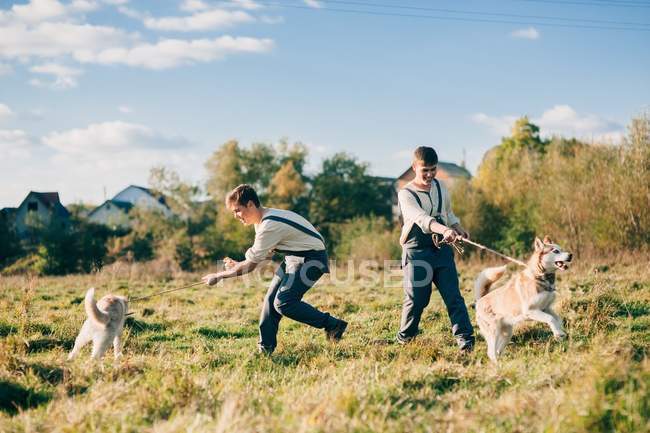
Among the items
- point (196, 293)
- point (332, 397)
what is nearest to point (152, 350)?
point (332, 397)

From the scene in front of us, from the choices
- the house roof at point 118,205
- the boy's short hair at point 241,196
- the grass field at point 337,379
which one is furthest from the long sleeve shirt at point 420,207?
the house roof at point 118,205

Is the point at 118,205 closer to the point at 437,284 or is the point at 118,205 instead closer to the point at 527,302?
the point at 437,284

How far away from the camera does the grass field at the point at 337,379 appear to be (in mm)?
3520

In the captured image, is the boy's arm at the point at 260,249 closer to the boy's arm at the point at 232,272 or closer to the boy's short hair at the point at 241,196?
the boy's arm at the point at 232,272

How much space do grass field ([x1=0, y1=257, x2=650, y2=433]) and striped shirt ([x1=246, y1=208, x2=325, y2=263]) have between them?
1173mm

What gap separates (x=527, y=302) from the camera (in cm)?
548

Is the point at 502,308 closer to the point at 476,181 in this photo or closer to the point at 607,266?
the point at 607,266

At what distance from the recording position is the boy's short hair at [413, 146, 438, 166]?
228 inches

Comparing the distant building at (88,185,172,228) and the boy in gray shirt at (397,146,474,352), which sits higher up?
the distant building at (88,185,172,228)

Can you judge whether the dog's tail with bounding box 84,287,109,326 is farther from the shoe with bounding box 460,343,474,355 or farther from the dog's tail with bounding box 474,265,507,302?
the dog's tail with bounding box 474,265,507,302

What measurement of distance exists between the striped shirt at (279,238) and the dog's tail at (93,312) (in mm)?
1667

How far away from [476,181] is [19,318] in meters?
23.9

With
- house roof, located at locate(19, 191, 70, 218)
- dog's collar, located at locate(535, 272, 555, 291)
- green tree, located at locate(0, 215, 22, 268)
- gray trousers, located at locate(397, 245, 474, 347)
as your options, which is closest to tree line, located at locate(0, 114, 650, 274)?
green tree, located at locate(0, 215, 22, 268)

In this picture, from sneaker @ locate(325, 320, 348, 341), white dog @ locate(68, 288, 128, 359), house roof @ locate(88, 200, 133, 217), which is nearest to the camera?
white dog @ locate(68, 288, 128, 359)
